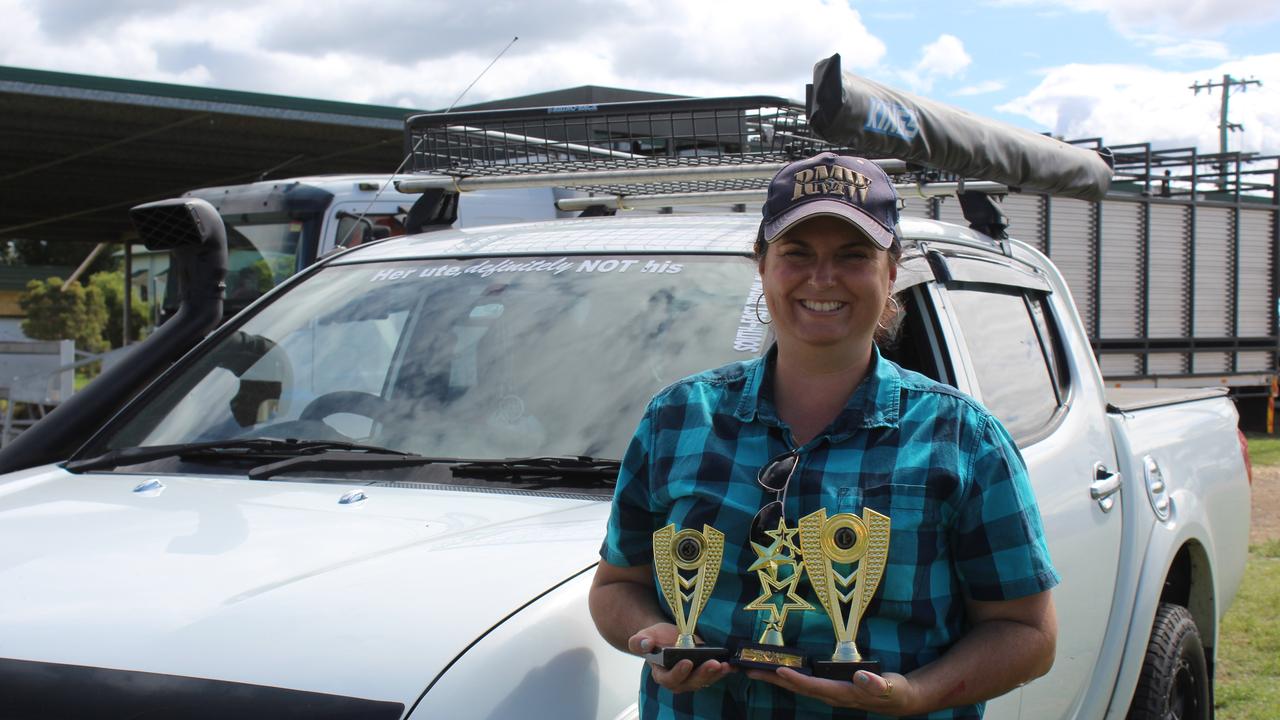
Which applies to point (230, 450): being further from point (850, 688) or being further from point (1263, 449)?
point (1263, 449)

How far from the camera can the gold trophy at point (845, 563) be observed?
1604 mm

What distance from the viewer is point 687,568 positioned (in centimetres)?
168

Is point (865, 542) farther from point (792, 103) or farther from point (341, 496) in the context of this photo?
point (792, 103)

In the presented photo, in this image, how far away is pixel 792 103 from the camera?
132 inches

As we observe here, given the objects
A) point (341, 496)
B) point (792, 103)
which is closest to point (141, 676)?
point (341, 496)

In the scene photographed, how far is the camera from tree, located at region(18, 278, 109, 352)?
3397 centimetres

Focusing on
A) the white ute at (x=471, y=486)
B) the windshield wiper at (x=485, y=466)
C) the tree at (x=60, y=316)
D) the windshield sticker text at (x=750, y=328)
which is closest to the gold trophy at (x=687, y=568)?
the white ute at (x=471, y=486)

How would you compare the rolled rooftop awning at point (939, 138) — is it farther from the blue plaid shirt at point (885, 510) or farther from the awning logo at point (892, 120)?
the blue plaid shirt at point (885, 510)

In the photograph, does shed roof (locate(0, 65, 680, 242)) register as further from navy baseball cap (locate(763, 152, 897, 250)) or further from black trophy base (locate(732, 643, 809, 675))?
black trophy base (locate(732, 643, 809, 675))

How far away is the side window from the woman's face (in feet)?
4.50

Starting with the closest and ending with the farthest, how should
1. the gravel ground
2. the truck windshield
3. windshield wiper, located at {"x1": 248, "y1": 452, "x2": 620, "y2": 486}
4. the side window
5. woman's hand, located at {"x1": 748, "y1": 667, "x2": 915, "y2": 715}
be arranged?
woman's hand, located at {"x1": 748, "y1": 667, "x2": 915, "y2": 715}
windshield wiper, located at {"x1": 248, "y1": 452, "x2": 620, "y2": 486}
the truck windshield
the side window
the gravel ground

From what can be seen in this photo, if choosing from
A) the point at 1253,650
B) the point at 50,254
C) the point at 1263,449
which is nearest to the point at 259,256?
the point at 1253,650

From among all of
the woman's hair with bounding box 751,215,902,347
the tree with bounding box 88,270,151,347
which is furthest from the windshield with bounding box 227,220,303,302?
the tree with bounding box 88,270,151,347

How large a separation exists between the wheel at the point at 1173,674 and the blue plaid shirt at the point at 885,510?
81.3 inches
